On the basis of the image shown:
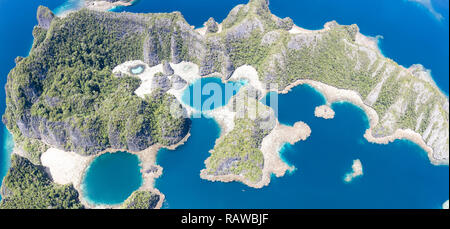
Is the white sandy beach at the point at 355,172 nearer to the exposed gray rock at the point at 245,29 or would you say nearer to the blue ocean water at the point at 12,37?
the exposed gray rock at the point at 245,29

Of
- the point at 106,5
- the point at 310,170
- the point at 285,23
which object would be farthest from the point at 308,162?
the point at 106,5

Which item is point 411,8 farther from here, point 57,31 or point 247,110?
point 57,31

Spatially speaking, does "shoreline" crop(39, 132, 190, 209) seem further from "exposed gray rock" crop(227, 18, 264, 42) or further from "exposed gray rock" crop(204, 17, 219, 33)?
"exposed gray rock" crop(204, 17, 219, 33)

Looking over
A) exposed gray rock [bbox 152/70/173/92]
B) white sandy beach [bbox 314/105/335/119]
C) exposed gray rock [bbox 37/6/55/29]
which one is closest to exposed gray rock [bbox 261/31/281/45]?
white sandy beach [bbox 314/105/335/119]

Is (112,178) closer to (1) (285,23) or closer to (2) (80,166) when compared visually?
(2) (80,166)

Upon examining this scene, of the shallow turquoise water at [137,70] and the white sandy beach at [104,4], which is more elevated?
the white sandy beach at [104,4]

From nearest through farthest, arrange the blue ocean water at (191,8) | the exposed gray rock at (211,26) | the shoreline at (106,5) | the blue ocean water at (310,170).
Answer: the blue ocean water at (310,170)
the exposed gray rock at (211,26)
the blue ocean water at (191,8)
the shoreline at (106,5)

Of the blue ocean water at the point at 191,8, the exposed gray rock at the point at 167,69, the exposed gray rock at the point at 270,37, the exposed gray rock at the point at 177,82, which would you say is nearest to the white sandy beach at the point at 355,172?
the exposed gray rock at the point at 270,37
